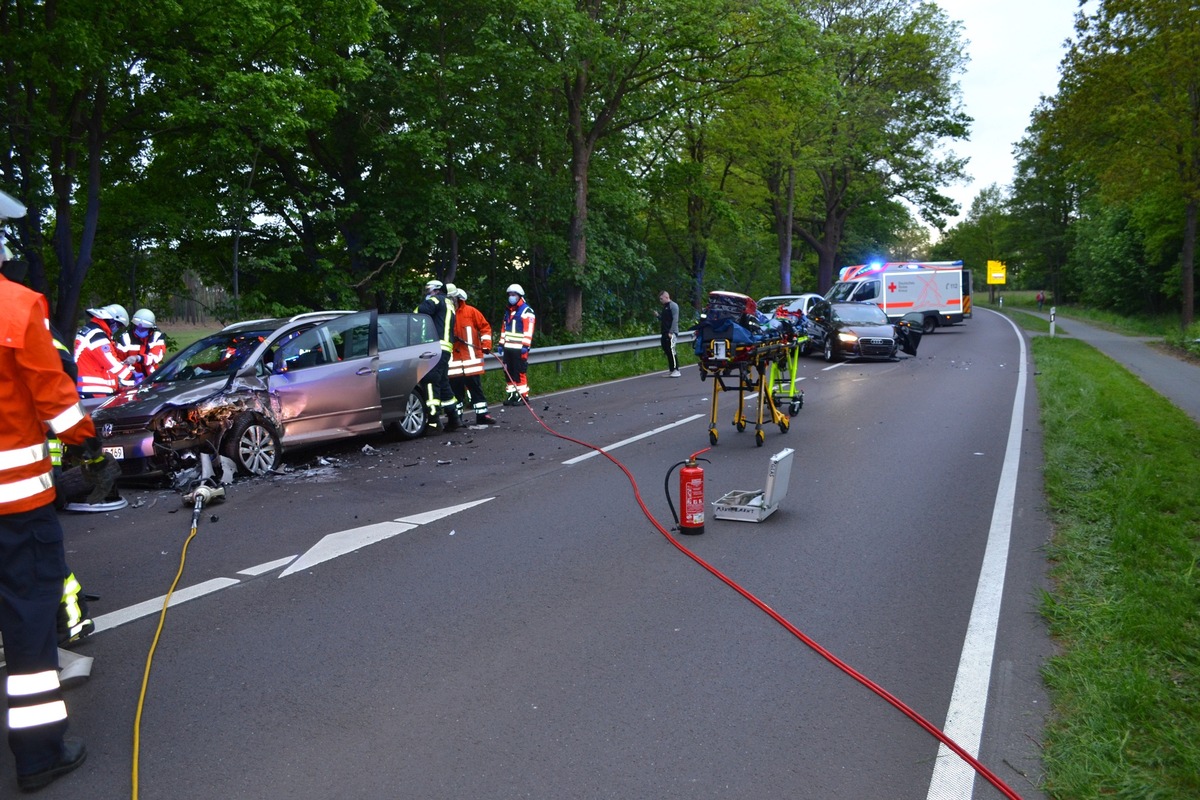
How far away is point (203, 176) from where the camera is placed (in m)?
18.4

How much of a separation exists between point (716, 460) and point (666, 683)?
583cm

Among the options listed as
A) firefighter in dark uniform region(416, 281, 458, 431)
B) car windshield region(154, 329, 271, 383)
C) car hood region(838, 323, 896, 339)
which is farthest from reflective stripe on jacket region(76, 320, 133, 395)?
car hood region(838, 323, 896, 339)

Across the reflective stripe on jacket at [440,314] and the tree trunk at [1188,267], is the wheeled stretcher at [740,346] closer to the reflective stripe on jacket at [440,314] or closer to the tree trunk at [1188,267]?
the reflective stripe on jacket at [440,314]

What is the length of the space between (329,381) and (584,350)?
9962 millimetres

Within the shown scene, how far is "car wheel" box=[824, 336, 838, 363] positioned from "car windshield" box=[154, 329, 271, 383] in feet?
52.4

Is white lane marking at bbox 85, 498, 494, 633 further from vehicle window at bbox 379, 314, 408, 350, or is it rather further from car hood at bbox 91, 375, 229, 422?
vehicle window at bbox 379, 314, 408, 350

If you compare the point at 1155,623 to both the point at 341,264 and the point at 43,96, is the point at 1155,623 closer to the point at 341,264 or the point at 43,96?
the point at 43,96

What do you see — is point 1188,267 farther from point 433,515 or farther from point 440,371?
point 433,515

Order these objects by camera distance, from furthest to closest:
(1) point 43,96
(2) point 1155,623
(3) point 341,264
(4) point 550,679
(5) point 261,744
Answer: (3) point 341,264
(1) point 43,96
(2) point 1155,623
(4) point 550,679
(5) point 261,744

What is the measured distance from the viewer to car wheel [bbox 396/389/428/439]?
38.5 feet

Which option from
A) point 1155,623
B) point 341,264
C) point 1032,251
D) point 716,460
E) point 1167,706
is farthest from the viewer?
point 1032,251

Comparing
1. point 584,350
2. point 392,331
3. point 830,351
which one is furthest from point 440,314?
point 830,351

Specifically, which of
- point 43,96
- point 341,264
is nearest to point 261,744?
point 43,96

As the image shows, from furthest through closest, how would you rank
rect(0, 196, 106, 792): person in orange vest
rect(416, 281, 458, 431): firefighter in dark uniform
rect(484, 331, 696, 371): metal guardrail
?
rect(484, 331, 696, 371): metal guardrail, rect(416, 281, 458, 431): firefighter in dark uniform, rect(0, 196, 106, 792): person in orange vest
